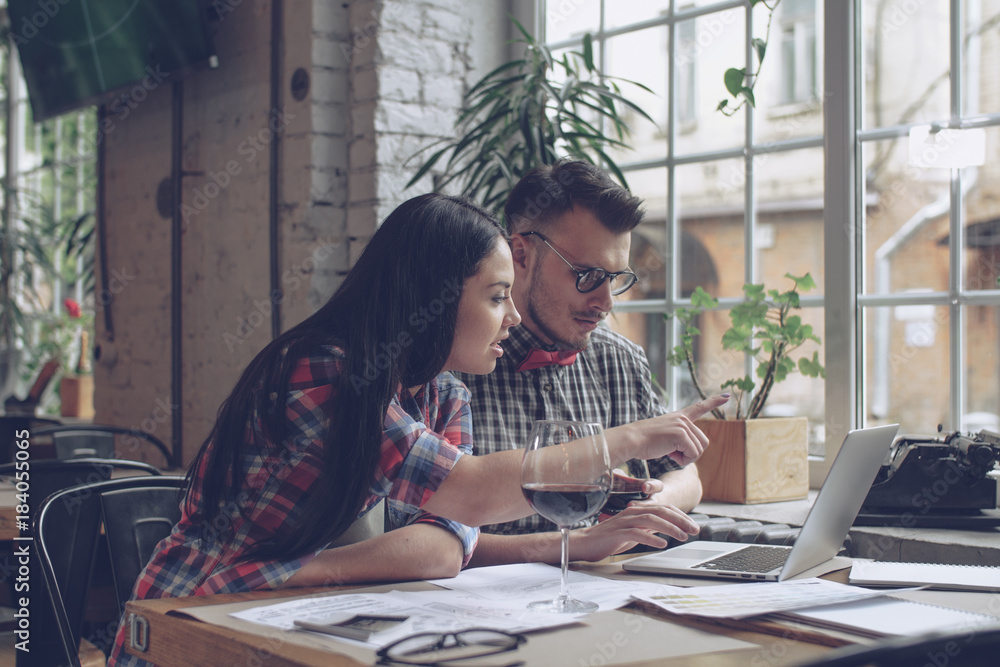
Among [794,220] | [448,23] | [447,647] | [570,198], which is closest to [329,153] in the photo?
[448,23]

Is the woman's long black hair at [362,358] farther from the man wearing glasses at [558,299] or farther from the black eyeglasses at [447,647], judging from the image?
the man wearing glasses at [558,299]

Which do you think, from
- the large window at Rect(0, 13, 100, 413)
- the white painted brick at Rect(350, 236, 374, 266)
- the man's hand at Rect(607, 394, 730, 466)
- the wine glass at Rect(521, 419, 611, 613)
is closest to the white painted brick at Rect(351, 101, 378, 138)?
the white painted brick at Rect(350, 236, 374, 266)

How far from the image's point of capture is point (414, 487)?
128cm

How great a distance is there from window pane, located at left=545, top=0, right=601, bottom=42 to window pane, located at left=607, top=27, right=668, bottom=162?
0.37 feet

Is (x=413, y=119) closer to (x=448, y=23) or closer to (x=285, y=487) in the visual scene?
(x=448, y=23)

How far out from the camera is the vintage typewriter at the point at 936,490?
1836 millimetres

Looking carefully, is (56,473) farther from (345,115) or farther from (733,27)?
(733,27)

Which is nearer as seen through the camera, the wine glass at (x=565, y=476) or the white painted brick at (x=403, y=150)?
the wine glass at (x=565, y=476)

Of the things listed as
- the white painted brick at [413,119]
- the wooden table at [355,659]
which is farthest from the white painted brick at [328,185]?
the wooden table at [355,659]

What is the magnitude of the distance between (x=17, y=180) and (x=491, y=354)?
213 inches

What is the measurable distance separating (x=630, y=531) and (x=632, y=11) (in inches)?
78.0

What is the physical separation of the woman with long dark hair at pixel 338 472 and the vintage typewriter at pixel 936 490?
0.73m

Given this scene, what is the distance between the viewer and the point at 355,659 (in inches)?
34.7

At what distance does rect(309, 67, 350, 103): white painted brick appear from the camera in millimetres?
2996
